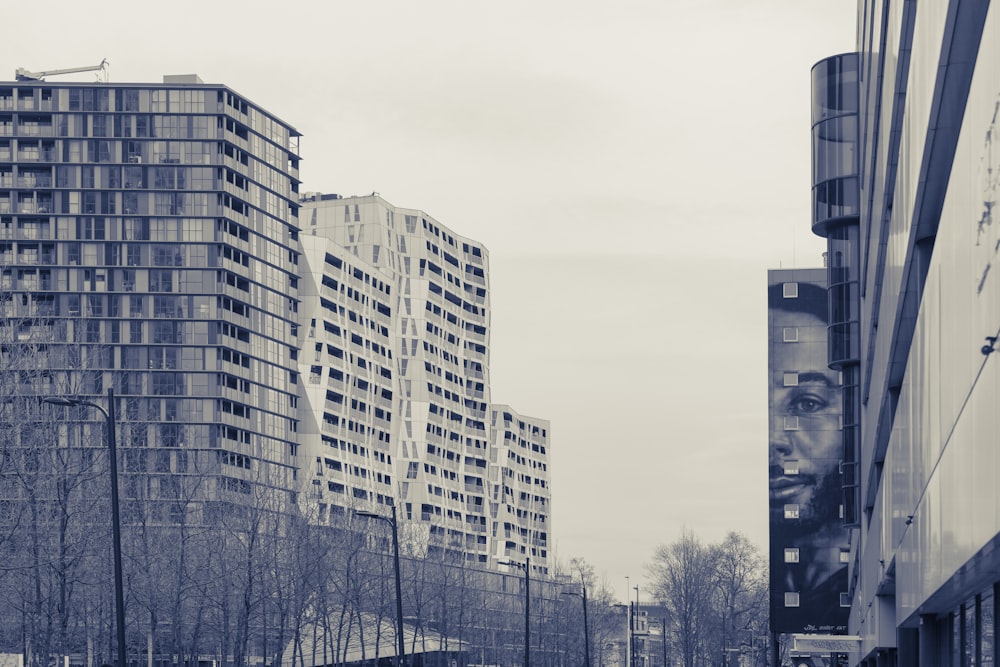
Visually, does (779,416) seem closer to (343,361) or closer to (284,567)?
(284,567)

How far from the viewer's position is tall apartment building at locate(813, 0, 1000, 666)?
9.36 meters

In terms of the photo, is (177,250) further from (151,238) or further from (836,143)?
(836,143)

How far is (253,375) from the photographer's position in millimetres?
151250

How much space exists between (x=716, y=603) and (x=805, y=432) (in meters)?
70.9

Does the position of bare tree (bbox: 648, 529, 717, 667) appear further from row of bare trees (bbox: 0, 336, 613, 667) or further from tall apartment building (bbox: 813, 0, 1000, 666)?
tall apartment building (bbox: 813, 0, 1000, 666)

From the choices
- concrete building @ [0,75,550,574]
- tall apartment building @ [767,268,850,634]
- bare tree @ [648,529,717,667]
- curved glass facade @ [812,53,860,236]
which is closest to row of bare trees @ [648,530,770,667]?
bare tree @ [648,529,717,667]

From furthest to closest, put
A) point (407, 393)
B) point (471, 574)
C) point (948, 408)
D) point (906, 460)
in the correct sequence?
1. point (407, 393)
2. point (471, 574)
3. point (906, 460)
4. point (948, 408)

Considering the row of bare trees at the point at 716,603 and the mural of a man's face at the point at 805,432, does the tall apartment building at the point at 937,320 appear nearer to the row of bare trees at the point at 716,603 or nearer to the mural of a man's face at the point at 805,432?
the mural of a man's face at the point at 805,432

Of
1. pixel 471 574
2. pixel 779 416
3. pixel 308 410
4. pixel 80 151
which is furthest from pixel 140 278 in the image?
pixel 779 416

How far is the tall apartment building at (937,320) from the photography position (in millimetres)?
9359

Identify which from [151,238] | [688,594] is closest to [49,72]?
[151,238]

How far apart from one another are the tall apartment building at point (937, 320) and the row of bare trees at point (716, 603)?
138 metres

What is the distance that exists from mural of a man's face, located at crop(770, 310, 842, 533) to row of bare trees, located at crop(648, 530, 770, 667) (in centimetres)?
5669

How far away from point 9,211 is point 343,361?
4014cm
